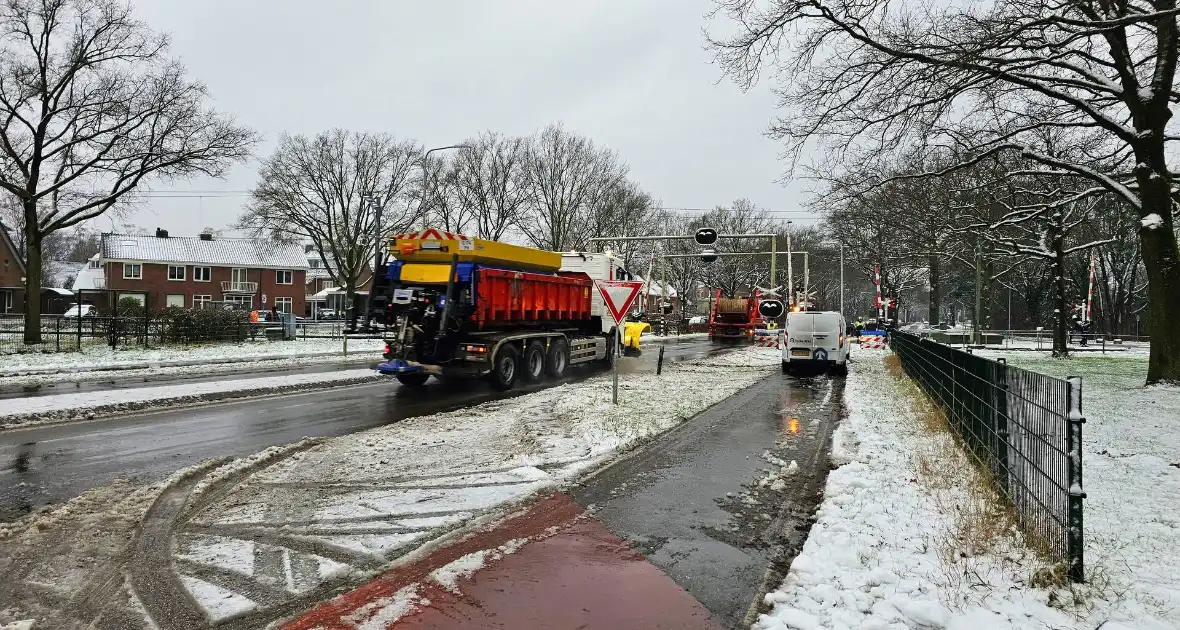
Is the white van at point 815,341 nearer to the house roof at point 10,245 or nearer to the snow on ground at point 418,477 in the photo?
the snow on ground at point 418,477

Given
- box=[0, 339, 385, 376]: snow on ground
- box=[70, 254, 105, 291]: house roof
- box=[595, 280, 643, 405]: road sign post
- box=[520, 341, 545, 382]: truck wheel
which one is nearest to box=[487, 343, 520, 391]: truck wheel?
box=[520, 341, 545, 382]: truck wheel

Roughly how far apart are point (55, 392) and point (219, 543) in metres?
11.3

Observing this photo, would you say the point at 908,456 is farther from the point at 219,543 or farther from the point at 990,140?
the point at 990,140

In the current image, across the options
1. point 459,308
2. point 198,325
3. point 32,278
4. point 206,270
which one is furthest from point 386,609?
point 206,270

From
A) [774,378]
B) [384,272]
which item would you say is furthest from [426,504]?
[774,378]

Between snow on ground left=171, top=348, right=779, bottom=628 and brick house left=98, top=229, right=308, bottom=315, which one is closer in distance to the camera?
snow on ground left=171, top=348, right=779, bottom=628

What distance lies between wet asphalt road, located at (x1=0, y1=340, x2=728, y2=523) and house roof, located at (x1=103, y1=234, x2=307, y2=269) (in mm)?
52497

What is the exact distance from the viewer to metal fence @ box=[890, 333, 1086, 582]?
13.4ft

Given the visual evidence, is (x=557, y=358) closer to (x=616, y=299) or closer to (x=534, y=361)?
(x=534, y=361)

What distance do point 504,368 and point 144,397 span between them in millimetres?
6563

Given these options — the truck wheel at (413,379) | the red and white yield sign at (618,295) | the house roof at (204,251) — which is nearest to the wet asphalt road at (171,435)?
the truck wheel at (413,379)

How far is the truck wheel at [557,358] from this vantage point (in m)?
16.9

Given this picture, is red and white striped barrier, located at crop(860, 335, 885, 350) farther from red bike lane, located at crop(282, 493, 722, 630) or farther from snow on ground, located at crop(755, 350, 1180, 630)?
red bike lane, located at crop(282, 493, 722, 630)

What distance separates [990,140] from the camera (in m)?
14.4
